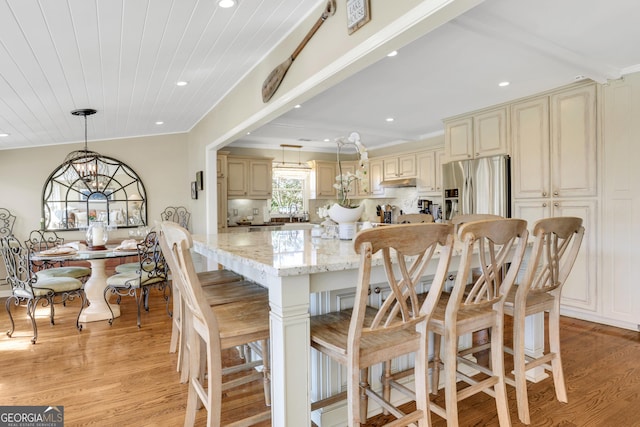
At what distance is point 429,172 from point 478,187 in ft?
5.20

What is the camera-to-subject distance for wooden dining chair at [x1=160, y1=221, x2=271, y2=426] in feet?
4.83

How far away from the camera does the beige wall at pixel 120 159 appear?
17.3ft

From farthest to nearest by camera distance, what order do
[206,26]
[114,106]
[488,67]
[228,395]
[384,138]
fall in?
[384,138]
[114,106]
[488,67]
[206,26]
[228,395]

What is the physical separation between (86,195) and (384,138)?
5.15 m

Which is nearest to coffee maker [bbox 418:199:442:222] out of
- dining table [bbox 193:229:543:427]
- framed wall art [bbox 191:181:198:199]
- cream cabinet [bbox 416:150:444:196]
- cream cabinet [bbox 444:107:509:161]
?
cream cabinet [bbox 416:150:444:196]

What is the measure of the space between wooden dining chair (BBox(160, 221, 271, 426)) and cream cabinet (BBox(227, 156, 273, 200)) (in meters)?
4.61

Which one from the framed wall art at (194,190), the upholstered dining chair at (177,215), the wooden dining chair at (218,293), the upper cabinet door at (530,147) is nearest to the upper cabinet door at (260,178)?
the framed wall art at (194,190)

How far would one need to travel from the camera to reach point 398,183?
6.42 m

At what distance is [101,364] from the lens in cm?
267

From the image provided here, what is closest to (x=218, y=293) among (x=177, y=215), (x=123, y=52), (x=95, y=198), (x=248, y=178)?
(x=123, y=52)

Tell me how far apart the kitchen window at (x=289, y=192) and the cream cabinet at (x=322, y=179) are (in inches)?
10.8

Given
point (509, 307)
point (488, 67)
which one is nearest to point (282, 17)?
point (488, 67)

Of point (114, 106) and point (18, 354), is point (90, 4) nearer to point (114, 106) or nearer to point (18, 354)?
point (114, 106)

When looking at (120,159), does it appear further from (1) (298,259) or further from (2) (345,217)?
(1) (298,259)
